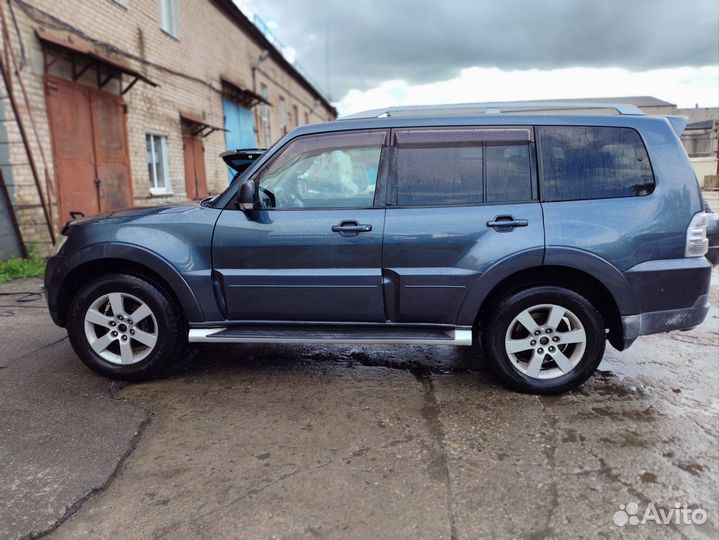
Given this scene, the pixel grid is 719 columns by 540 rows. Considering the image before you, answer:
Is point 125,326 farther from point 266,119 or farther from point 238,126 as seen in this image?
point 266,119

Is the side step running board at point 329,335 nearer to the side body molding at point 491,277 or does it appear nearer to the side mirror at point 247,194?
the side body molding at point 491,277

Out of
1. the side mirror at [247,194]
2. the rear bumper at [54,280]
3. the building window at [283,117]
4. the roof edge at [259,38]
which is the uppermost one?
the roof edge at [259,38]

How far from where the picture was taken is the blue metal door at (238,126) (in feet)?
52.9

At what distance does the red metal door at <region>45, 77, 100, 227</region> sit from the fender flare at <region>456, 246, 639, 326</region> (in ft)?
25.6

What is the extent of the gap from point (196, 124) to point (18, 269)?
7.22 m

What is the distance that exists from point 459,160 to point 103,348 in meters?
2.84

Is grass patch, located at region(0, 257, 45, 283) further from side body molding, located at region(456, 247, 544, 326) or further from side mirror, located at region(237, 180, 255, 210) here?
side body molding, located at region(456, 247, 544, 326)

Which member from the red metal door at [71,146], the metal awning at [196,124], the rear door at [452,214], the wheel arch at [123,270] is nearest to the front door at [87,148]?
the red metal door at [71,146]

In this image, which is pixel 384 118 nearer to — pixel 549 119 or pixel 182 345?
pixel 549 119

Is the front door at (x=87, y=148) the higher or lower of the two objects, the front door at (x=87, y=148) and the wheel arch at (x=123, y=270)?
the higher

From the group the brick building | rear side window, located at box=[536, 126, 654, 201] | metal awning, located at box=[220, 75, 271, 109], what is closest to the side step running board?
rear side window, located at box=[536, 126, 654, 201]

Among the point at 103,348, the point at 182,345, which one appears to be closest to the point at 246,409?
the point at 182,345

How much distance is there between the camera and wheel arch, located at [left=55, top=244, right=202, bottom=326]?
3.51 meters

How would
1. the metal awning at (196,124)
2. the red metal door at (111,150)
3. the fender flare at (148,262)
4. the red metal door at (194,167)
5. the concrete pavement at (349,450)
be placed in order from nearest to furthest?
the concrete pavement at (349,450) → the fender flare at (148,262) → the red metal door at (111,150) → the metal awning at (196,124) → the red metal door at (194,167)
